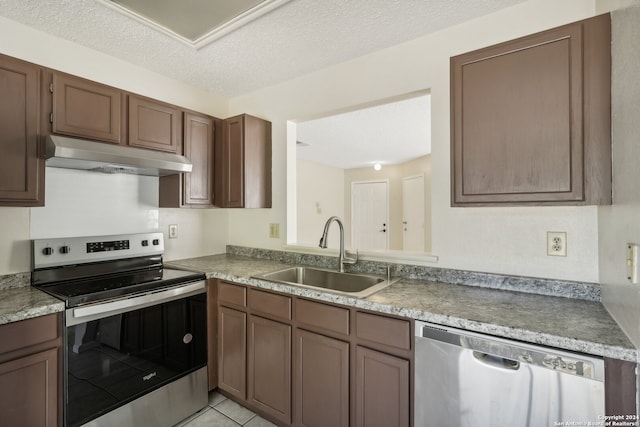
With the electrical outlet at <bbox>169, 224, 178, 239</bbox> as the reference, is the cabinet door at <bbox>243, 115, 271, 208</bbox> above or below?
above

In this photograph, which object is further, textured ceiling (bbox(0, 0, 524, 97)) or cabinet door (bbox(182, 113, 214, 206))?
cabinet door (bbox(182, 113, 214, 206))

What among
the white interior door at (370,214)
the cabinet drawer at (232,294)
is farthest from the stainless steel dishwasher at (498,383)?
the white interior door at (370,214)

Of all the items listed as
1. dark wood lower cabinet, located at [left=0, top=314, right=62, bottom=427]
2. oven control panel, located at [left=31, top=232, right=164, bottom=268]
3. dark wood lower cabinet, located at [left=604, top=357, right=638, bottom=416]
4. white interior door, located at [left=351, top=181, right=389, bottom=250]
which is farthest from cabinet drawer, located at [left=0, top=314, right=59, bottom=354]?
white interior door, located at [left=351, top=181, right=389, bottom=250]

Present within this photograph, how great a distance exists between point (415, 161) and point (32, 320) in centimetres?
601

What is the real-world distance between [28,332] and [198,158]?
4.71ft

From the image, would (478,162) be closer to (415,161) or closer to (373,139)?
(373,139)

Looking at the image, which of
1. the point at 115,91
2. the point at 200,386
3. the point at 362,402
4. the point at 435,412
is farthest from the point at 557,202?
the point at 115,91

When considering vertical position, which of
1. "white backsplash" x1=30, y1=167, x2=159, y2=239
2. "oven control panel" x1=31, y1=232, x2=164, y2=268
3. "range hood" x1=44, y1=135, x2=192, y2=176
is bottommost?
"oven control panel" x1=31, y1=232, x2=164, y2=268

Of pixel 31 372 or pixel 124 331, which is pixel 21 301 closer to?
pixel 31 372

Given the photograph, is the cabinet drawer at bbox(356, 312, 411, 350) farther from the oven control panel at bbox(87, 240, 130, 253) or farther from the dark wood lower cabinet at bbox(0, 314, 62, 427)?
the oven control panel at bbox(87, 240, 130, 253)

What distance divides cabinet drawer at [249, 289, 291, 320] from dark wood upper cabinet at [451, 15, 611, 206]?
41.1 inches

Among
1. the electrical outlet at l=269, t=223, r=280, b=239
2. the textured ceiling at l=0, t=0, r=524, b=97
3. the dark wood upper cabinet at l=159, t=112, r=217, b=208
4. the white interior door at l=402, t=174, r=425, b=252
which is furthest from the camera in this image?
the white interior door at l=402, t=174, r=425, b=252

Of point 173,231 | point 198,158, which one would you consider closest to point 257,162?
point 198,158

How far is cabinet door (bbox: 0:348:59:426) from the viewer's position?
1.25 meters
